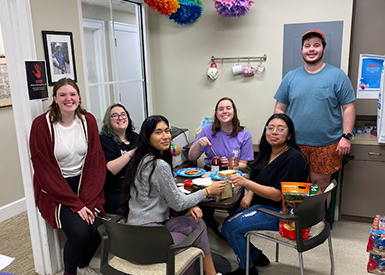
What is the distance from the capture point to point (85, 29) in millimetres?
2818

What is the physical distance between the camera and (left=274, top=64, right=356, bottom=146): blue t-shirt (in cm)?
272

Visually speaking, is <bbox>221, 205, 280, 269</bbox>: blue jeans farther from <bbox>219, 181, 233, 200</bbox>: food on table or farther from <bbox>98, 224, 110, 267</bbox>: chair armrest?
<bbox>98, 224, 110, 267</bbox>: chair armrest

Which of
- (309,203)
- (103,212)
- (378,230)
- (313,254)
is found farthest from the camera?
(313,254)

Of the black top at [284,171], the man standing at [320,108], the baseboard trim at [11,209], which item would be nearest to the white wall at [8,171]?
the baseboard trim at [11,209]

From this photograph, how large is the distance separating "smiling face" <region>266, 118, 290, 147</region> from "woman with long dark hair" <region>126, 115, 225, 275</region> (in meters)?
0.45

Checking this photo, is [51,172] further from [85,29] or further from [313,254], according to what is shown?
[313,254]

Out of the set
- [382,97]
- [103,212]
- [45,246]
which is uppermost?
[382,97]

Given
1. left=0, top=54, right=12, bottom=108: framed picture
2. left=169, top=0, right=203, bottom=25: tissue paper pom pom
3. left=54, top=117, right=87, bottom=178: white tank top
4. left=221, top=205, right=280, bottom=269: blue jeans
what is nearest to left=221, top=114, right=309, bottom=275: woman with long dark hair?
left=221, top=205, right=280, bottom=269: blue jeans

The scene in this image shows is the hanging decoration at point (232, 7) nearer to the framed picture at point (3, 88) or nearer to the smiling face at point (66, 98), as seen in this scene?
the smiling face at point (66, 98)

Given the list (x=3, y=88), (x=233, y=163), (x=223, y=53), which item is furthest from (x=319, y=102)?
(x=3, y=88)

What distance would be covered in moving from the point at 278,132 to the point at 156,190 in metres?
0.84

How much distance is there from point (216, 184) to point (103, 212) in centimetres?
87

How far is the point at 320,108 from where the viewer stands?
2.74m

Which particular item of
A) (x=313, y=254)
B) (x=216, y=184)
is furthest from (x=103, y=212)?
(x=313, y=254)
